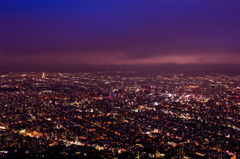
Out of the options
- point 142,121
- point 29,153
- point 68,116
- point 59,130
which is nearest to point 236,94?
point 142,121

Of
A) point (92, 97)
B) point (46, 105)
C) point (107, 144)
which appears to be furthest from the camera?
point (92, 97)

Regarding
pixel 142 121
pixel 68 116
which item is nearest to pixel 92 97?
pixel 68 116

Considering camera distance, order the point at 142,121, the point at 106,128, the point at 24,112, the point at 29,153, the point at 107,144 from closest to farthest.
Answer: the point at 29,153, the point at 107,144, the point at 106,128, the point at 142,121, the point at 24,112

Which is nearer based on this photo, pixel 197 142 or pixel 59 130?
pixel 197 142

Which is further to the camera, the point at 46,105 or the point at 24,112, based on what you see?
the point at 46,105

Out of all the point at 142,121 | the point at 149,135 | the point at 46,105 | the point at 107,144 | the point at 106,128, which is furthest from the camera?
the point at 46,105

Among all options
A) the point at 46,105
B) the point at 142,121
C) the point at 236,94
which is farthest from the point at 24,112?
the point at 236,94

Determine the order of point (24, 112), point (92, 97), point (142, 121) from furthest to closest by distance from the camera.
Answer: point (92, 97)
point (24, 112)
point (142, 121)

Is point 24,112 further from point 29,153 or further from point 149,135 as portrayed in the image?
point 149,135

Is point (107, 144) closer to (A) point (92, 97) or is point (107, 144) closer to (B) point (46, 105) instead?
(B) point (46, 105)
